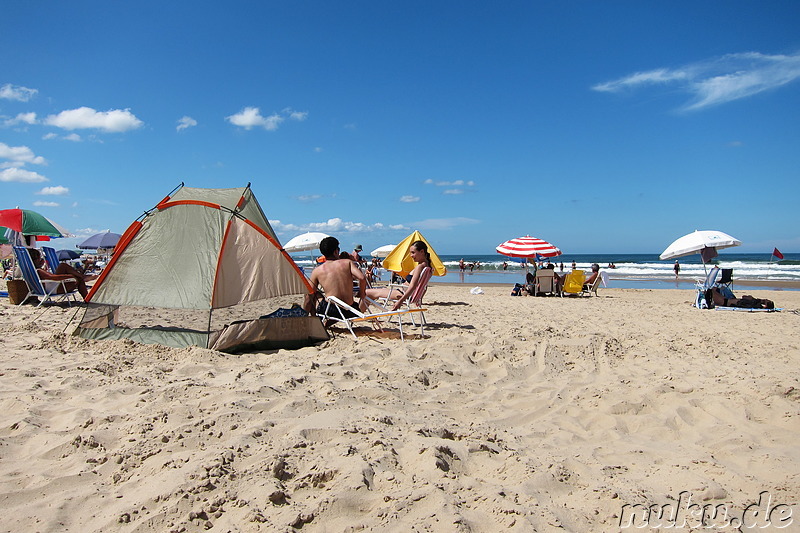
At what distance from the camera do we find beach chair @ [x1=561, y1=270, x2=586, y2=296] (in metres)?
15.1

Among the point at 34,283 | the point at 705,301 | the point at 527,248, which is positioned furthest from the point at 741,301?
the point at 34,283

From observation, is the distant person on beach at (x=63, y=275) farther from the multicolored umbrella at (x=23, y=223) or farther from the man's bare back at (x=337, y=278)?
the man's bare back at (x=337, y=278)

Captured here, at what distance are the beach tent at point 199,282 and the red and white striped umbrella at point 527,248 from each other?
1034 centimetres

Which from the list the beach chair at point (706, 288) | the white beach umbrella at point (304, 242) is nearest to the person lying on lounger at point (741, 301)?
the beach chair at point (706, 288)

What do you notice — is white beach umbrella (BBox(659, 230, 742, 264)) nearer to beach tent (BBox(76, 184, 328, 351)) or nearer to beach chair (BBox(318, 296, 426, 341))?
beach chair (BBox(318, 296, 426, 341))

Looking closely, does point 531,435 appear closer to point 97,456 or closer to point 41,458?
point 97,456

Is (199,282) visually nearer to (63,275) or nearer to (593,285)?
(63,275)

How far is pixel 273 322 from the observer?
5324mm

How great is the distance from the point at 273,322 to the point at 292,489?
3.09 m

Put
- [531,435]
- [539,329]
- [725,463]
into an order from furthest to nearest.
Result: 1. [539,329]
2. [531,435]
3. [725,463]

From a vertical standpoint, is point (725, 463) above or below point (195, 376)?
below

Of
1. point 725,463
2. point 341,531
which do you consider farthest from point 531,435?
point 341,531

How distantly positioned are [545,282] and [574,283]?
0.93 metres

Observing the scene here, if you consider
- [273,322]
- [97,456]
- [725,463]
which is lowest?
[725,463]
